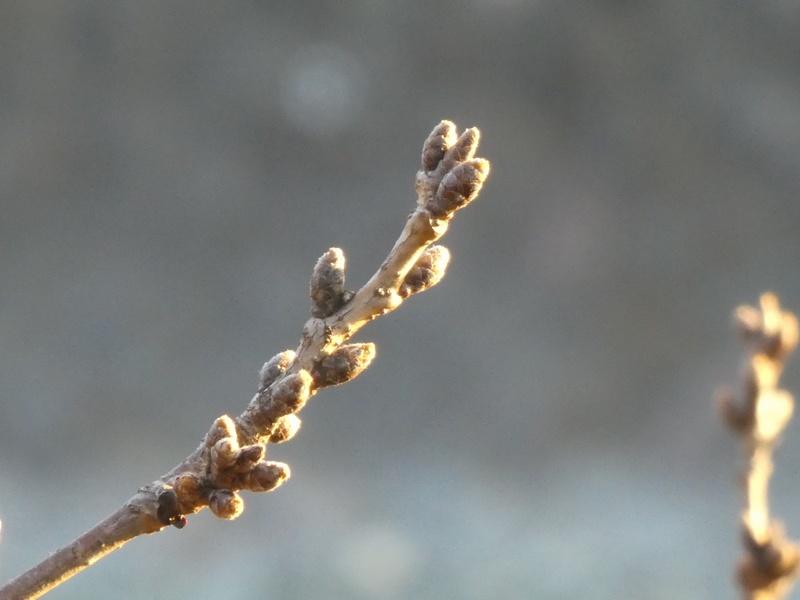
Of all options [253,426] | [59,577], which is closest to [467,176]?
[253,426]

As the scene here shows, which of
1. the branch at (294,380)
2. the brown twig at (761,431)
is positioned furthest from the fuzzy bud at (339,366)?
the brown twig at (761,431)

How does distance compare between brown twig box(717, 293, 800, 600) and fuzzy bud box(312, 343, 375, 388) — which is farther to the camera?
brown twig box(717, 293, 800, 600)

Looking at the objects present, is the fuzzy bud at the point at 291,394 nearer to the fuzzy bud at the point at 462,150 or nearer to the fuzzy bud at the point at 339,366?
the fuzzy bud at the point at 339,366

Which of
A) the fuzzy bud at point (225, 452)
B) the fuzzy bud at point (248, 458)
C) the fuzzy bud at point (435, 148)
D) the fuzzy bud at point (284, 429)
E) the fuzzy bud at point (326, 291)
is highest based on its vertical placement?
the fuzzy bud at point (435, 148)

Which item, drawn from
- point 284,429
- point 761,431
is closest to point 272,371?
point 284,429

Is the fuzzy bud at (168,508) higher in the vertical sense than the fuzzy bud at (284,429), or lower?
lower

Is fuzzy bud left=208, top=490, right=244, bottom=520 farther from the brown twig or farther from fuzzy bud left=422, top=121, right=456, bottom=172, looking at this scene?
the brown twig

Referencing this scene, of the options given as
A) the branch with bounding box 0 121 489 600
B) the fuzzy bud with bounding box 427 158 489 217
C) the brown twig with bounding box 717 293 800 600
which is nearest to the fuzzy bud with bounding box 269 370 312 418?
the branch with bounding box 0 121 489 600
